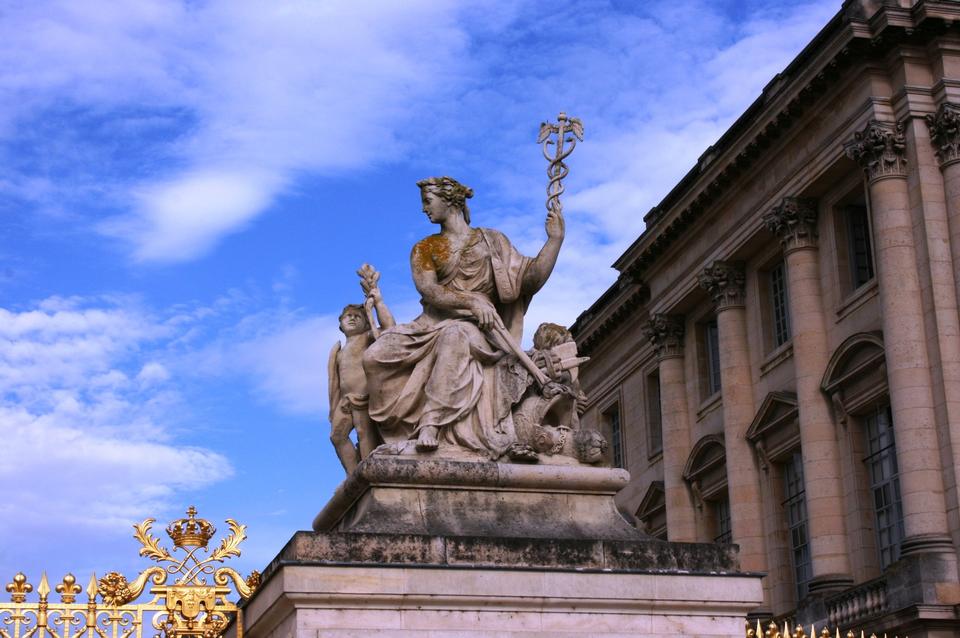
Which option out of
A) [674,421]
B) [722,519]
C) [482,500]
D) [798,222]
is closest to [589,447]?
[482,500]

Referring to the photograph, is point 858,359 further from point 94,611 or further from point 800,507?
point 94,611

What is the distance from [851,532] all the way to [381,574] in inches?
997

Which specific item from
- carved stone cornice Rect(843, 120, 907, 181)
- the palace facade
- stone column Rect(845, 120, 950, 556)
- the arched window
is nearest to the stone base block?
the palace facade

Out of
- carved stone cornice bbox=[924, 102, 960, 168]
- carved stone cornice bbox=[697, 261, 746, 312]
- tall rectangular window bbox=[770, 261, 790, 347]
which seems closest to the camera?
carved stone cornice bbox=[924, 102, 960, 168]

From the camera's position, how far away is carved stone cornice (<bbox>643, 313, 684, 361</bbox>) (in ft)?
143

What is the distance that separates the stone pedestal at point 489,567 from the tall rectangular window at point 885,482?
22.5m

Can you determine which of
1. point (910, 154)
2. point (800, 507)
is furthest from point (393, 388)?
point (800, 507)

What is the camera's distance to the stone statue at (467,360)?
34.8ft

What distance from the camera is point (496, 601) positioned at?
31.4 ft

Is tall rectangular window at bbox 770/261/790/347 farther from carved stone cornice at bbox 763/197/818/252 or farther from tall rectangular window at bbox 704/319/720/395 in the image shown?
tall rectangular window at bbox 704/319/720/395

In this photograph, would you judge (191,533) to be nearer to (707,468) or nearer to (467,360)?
(467,360)

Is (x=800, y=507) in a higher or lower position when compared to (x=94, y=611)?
higher

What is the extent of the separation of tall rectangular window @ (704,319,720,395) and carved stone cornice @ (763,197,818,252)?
6.29 m

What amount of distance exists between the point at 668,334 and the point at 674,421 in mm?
2504
